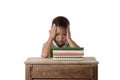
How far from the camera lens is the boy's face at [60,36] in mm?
4758

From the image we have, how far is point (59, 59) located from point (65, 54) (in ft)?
0.33

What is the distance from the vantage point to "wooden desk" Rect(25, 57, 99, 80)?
4328mm

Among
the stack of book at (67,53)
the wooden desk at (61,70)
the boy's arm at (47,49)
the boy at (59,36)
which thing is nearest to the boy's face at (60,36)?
the boy at (59,36)

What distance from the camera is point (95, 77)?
14.2ft

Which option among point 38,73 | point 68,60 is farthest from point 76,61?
point 38,73

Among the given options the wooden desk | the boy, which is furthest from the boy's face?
the wooden desk

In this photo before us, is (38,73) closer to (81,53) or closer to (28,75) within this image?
(28,75)

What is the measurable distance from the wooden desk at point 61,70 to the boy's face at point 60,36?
0.53 metres

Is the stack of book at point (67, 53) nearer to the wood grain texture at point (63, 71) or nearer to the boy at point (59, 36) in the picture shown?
the wood grain texture at point (63, 71)

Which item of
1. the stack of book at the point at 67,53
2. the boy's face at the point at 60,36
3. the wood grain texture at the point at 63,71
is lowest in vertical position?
the wood grain texture at the point at 63,71

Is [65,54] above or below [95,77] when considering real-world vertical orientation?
above

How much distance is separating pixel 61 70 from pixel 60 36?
0.62 metres

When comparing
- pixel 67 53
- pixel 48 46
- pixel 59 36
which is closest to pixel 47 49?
pixel 48 46

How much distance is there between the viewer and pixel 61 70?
4340 mm
